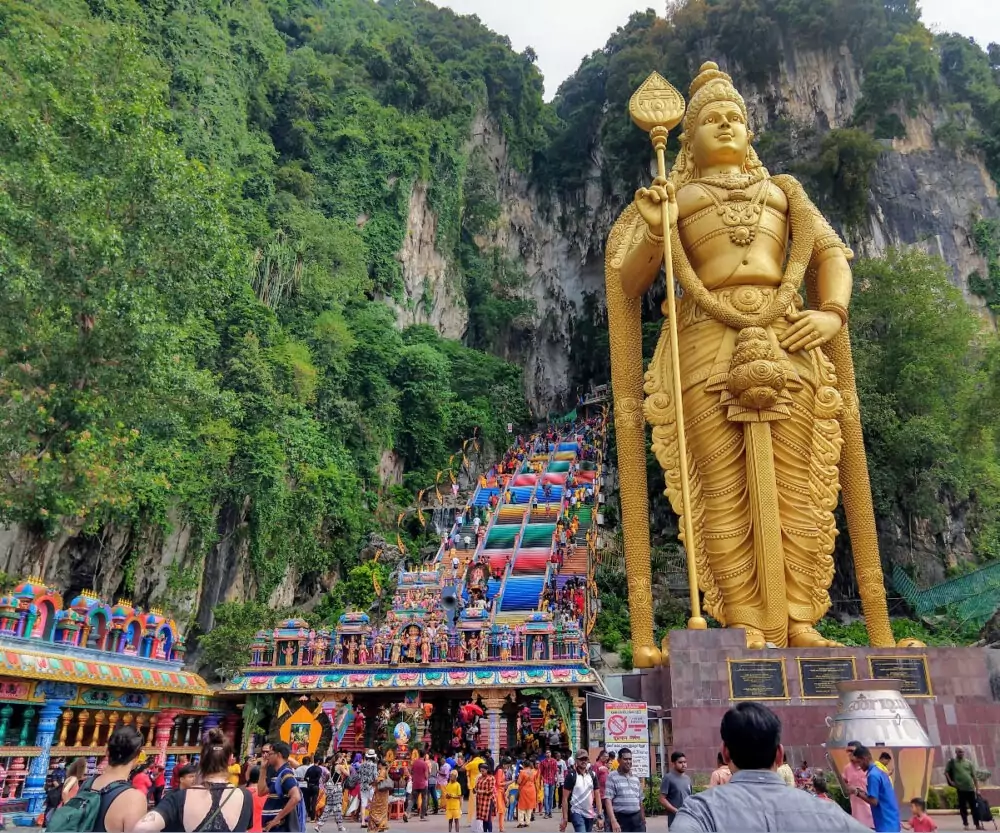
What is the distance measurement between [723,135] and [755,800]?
334 inches

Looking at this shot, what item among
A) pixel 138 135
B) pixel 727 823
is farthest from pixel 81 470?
pixel 727 823

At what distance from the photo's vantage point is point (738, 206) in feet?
27.7

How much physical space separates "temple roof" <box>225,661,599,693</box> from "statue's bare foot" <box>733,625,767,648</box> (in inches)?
137

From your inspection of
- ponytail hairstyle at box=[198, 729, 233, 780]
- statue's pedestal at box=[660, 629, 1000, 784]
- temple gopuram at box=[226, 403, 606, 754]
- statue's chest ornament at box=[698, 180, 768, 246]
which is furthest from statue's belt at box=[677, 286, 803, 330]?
ponytail hairstyle at box=[198, 729, 233, 780]

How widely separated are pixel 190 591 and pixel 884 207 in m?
21.0

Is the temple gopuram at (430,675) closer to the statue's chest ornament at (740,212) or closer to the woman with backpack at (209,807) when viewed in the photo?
the statue's chest ornament at (740,212)

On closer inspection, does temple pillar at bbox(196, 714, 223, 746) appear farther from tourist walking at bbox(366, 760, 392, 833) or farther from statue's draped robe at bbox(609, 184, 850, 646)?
statue's draped robe at bbox(609, 184, 850, 646)

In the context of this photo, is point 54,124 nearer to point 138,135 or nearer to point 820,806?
point 138,135

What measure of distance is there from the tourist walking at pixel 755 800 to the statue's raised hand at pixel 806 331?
697 centimetres

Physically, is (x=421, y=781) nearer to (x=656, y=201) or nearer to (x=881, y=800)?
(x=881, y=800)

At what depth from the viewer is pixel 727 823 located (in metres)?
1.42

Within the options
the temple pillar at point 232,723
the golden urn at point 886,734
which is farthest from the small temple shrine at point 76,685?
the golden urn at point 886,734

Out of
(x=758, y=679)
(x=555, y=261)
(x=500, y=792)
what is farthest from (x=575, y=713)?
(x=555, y=261)

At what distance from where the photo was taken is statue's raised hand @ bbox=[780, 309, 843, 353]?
314 inches
